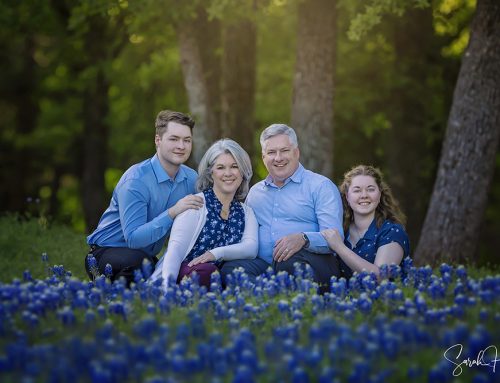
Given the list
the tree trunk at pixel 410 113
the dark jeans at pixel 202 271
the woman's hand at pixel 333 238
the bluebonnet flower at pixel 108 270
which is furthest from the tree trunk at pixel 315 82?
the bluebonnet flower at pixel 108 270

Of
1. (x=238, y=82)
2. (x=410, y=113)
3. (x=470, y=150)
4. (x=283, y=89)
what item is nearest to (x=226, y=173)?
(x=470, y=150)

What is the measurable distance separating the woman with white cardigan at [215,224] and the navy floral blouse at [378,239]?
1.11 metres

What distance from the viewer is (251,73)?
46.4ft

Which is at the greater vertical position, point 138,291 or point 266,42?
point 266,42

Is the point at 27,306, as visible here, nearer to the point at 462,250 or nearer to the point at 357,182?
the point at 357,182

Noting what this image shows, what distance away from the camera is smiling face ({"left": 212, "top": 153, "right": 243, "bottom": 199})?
24.6ft

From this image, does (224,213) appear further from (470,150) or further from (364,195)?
(470,150)

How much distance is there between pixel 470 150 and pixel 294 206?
422 centimetres

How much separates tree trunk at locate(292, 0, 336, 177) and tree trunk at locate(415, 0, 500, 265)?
201 cm

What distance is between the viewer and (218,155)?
7.54m

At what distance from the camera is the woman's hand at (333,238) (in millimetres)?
7527

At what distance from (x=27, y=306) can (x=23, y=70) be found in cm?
2232

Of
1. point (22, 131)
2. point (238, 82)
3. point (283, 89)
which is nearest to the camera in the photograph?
point (238, 82)

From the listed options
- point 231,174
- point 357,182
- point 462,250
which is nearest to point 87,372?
point 231,174
